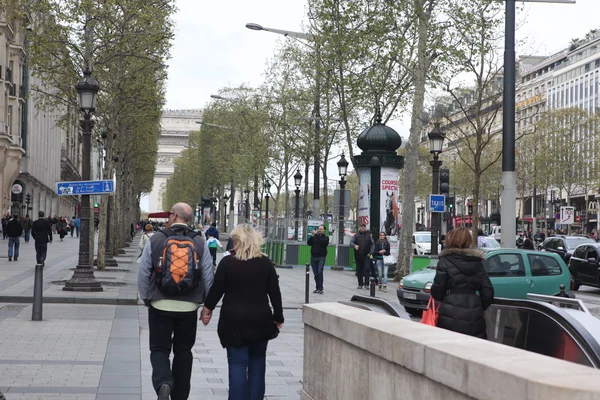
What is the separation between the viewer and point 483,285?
26.2 feet

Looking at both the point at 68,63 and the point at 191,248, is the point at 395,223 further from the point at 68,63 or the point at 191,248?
the point at 191,248

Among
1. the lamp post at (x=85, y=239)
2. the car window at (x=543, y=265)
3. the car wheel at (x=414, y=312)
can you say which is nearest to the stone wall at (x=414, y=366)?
the car wheel at (x=414, y=312)

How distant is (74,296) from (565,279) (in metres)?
9.58

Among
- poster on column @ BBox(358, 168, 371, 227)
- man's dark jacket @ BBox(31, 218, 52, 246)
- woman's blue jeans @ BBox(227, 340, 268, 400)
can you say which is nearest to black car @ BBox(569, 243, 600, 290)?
poster on column @ BBox(358, 168, 371, 227)

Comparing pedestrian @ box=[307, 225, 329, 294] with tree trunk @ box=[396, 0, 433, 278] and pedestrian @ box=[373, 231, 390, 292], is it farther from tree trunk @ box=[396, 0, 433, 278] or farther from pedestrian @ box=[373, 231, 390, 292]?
tree trunk @ box=[396, 0, 433, 278]

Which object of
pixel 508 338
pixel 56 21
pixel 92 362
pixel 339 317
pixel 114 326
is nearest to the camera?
pixel 339 317

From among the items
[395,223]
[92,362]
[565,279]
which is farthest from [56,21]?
[92,362]

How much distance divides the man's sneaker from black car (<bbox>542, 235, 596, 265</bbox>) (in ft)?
97.4

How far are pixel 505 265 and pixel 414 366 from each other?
1412 centimetres

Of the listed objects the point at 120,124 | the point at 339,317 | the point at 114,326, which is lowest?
the point at 114,326

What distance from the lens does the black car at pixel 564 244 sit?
3562cm

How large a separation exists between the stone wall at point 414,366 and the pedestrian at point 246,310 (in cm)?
42

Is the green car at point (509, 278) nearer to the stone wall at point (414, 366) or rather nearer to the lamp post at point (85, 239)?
the lamp post at point (85, 239)

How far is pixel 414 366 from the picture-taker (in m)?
5.00
